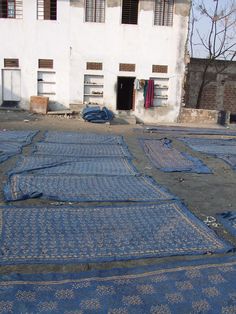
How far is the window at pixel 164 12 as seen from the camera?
54.0 ft

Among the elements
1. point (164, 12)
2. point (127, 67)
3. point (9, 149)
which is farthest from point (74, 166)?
point (164, 12)

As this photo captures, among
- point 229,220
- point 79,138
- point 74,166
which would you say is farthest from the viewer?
point 79,138

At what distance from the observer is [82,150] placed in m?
9.09

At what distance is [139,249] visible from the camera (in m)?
3.77

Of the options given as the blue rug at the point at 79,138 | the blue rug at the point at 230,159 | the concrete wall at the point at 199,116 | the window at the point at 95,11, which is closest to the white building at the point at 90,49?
the window at the point at 95,11

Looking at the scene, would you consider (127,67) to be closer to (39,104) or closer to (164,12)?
(164,12)

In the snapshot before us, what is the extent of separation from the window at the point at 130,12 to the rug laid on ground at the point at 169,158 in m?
7.99

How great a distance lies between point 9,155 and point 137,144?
4035 millimetres

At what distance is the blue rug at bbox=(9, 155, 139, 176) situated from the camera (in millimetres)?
6863

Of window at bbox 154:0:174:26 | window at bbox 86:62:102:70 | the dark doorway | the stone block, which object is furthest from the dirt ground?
window at bbox 154:0:174:26

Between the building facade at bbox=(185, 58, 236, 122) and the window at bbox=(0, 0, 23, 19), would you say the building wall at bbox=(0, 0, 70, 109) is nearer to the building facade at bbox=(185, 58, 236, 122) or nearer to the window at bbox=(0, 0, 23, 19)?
the window at bbox=(0, 0, 23, 19)

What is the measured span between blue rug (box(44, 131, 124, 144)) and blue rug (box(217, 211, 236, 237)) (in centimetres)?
578

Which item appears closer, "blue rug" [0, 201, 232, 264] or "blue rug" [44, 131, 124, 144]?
"blue rug" [0, 201, 232, 264]

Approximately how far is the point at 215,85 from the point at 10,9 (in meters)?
11.1
